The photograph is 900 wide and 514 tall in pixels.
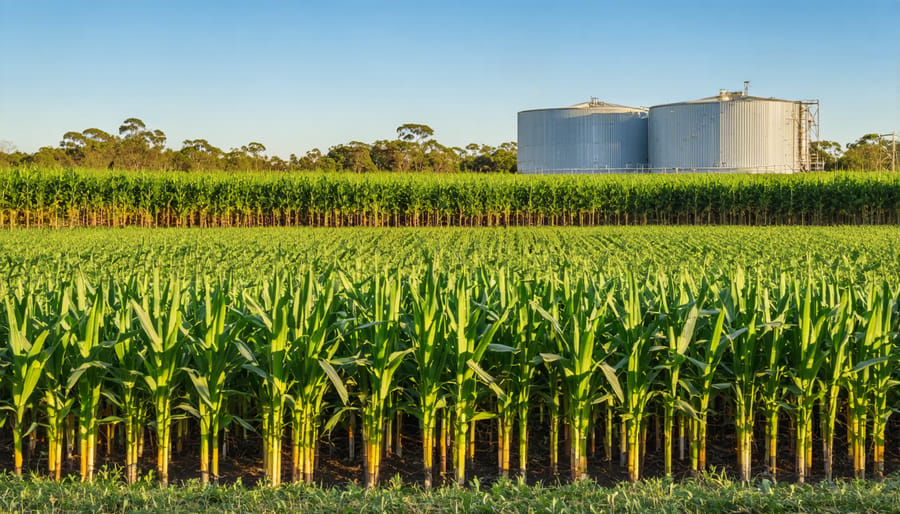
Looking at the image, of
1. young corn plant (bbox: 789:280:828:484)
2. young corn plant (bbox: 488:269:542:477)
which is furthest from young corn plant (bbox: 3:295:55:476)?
young corn plant (bbox: 789:280:828:484)

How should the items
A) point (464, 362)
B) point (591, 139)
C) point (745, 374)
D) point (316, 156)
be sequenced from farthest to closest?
1. point (316, 156)
2. point (591, 139)
3. point (745, 374)
4. point (464, 362)

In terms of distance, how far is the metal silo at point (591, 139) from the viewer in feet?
152

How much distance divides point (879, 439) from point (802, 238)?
16.0m

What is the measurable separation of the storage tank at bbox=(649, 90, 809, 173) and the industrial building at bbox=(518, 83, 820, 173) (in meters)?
0.05

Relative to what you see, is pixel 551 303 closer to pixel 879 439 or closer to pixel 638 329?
pixel 638 329

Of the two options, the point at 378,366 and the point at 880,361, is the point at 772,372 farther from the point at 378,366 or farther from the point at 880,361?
the point at 378,366

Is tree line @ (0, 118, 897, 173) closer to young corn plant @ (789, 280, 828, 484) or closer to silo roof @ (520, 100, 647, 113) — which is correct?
silo roof @ (520, 100, 647, 113)

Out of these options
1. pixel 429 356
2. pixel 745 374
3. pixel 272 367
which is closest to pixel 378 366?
pixel 429 356

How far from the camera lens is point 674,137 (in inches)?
1731

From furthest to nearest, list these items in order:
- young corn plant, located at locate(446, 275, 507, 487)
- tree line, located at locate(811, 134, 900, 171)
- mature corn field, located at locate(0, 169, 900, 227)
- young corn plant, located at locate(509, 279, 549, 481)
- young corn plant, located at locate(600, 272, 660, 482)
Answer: tree line, located at locate(811, 134, 900, 171) < mature corn field, located at locate(0, 169, 900, 227) < young corn plant, located at locate(509, 279, 549, 481) < young corn plant, located at locate(600, 272, 660, 482) < young corn plant, located at locate(446, 275, 507, 487)

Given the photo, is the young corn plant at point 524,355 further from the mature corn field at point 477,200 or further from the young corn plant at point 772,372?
the mature corn field at point 477,200

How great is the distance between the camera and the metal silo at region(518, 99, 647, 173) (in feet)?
152

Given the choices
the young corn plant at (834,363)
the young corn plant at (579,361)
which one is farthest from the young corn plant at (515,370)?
the young corn plant at (834,363)

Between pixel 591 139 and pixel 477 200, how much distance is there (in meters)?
16.9
